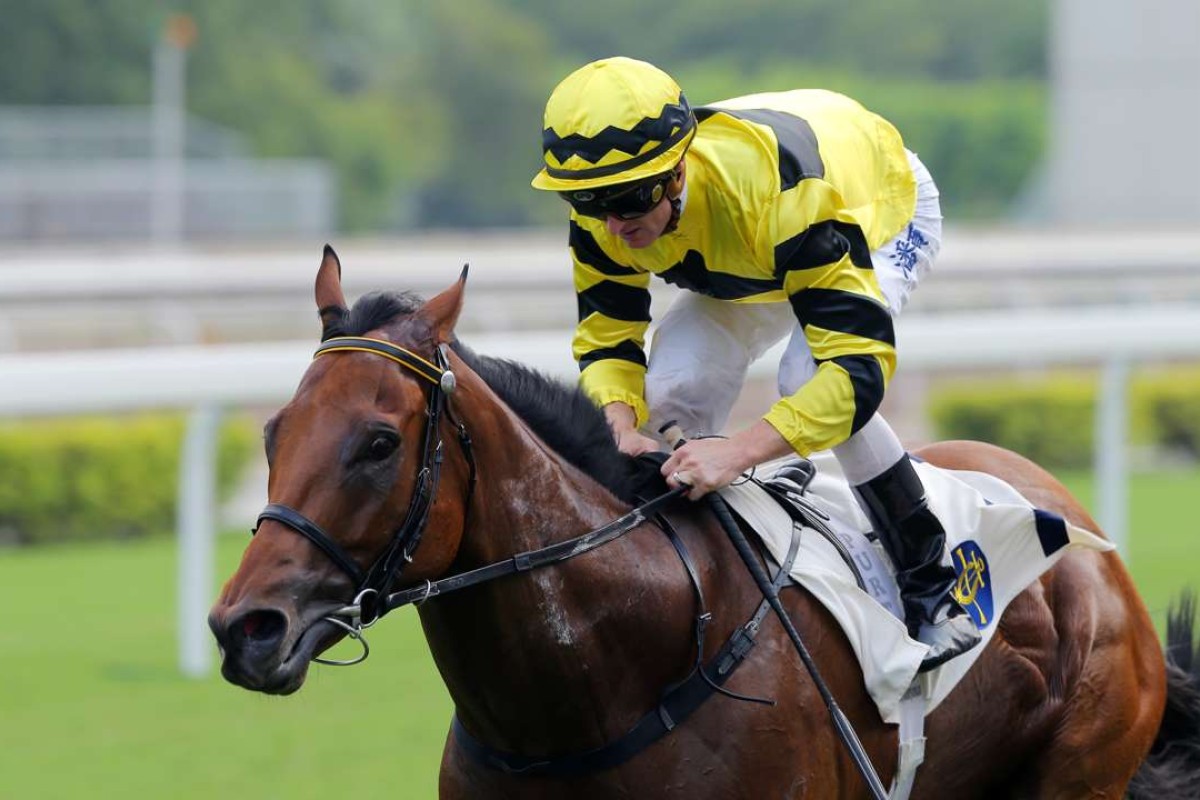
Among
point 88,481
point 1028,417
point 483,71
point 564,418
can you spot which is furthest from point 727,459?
point 483,71

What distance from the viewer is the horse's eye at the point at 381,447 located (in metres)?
2.67

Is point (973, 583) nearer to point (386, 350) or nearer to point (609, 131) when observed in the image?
point (609, 131)

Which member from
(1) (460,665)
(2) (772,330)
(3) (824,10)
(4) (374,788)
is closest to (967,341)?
(4) (374,788)

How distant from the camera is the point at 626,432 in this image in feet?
11.3

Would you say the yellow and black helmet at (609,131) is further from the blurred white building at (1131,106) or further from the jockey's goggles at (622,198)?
the blurred white building at (1131,106)

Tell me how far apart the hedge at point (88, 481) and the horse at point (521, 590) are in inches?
285

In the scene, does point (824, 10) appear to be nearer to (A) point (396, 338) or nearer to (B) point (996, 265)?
(B) point (996, 265)

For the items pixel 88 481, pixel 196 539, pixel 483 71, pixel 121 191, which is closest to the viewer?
pixel 196 539

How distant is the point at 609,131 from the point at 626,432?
64 centimetres

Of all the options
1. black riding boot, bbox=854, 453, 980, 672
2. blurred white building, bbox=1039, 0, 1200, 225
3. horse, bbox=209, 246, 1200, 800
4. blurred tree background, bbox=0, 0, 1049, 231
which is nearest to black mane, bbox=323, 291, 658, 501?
horse, bbox=209, 246, 1200, 800

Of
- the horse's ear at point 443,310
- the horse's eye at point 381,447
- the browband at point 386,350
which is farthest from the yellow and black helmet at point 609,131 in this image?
the horse's eye at point 381,447

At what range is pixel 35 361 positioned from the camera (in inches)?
227

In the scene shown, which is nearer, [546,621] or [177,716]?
[546,621]

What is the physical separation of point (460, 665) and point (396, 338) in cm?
53
